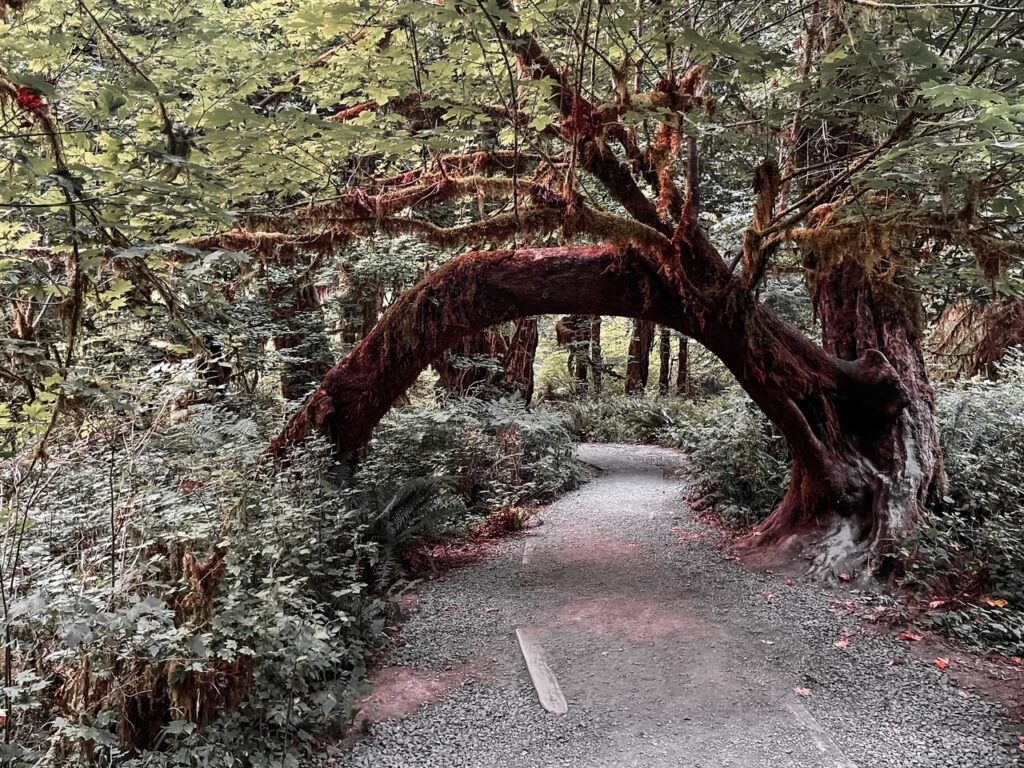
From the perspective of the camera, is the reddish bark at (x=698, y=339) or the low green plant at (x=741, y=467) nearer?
the reddish bark at (x=698, y=339)

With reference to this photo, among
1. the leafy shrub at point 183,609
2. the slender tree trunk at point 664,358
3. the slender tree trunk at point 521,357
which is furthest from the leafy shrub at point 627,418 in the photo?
the leafy shrub at point 183,609

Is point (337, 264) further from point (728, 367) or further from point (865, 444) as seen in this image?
point (865, 444)

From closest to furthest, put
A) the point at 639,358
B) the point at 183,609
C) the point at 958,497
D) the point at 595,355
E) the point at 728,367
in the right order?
the point at 183,609
the point at 728,367
the point at 958,497
the point at 595,355
the point at 639,358

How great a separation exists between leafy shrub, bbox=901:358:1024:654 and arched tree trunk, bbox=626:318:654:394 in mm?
12580

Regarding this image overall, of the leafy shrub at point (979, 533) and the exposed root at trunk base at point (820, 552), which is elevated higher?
the leafy shrub at point (979, 533)

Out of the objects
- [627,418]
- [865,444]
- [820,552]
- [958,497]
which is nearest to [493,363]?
[865,444]

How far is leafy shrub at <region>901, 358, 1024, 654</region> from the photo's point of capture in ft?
16.2

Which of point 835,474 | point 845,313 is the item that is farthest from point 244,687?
point 845,313

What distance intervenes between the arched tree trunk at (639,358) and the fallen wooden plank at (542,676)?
1598 centimetres

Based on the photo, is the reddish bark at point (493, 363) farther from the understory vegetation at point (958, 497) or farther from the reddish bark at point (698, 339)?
the reddish bark at point (698, 339)

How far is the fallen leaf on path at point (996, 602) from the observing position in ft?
16.3

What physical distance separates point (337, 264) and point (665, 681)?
8143 millimetres

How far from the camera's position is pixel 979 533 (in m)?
5.53

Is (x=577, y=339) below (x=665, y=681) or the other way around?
below
